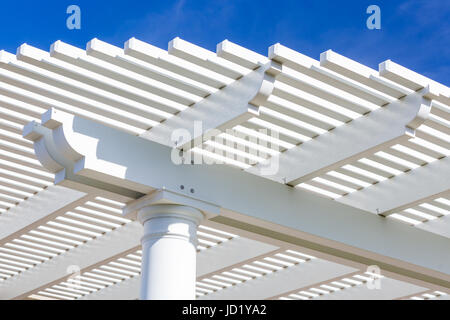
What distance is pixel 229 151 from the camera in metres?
10.6

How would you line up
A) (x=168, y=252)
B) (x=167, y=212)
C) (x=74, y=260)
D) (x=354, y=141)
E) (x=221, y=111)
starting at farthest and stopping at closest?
(x=74, y=260) < (x=354, y=141) < (x=167, y=212) < (x=221, y=111) < (x=168, y=252)

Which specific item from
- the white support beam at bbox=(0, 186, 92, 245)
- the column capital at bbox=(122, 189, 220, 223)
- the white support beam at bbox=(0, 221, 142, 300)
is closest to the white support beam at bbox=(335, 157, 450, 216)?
the column capital at bbox=(122, 189, 220, 223)

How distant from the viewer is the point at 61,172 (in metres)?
8.95

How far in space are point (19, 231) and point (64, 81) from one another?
17.5ft

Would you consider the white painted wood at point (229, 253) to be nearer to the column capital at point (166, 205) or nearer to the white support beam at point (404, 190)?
the white support beam at point (404, 190)

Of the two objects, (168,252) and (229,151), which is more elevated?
(229,151)

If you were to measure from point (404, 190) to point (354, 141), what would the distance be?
1971 mm

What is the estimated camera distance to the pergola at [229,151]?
28.4 feet

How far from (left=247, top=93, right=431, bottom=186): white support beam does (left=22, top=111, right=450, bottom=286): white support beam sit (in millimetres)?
423

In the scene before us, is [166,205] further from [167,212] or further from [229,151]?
[229,151]

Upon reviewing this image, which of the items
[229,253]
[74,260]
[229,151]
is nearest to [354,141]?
[229,151]

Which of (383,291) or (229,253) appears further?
(383,291)

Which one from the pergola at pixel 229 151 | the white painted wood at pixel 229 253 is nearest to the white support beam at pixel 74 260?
the pergola at pixel 229 151

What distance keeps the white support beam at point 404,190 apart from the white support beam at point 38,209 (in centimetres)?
435
